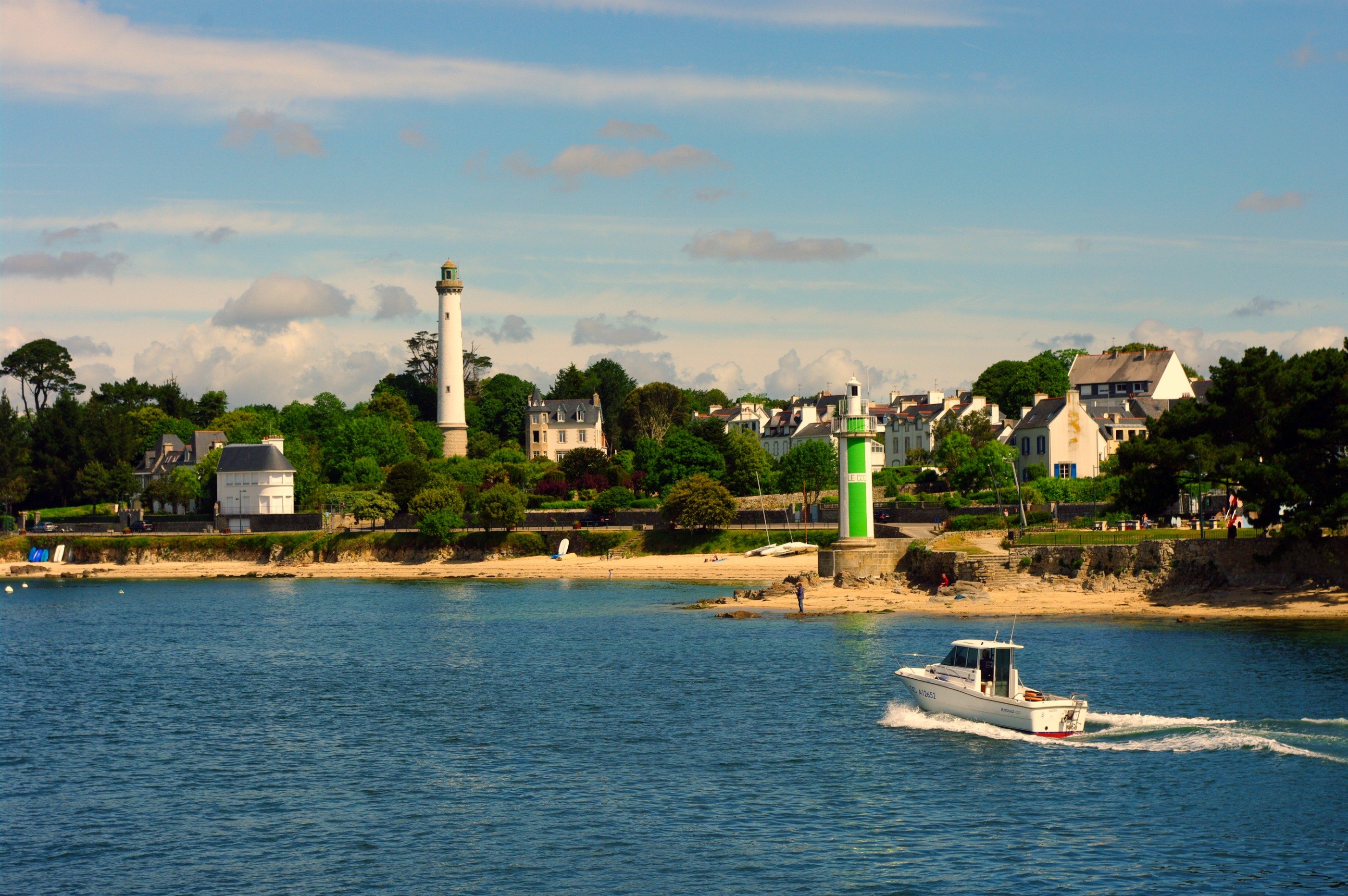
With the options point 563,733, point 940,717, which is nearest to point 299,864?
point 563,733

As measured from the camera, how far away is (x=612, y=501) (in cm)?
10369

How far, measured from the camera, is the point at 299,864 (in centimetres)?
2484

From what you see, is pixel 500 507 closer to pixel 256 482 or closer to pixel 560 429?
pixel 256 482

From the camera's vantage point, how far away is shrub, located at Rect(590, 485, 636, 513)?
10350cm

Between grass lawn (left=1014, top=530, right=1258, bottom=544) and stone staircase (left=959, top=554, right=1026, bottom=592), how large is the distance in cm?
458

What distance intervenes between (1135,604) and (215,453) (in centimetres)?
9453

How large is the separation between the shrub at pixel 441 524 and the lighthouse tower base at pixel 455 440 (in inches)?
1571

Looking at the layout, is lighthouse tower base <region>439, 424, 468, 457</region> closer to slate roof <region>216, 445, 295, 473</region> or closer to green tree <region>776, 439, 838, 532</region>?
slate roof <region>216, 445, 295, 473</region>

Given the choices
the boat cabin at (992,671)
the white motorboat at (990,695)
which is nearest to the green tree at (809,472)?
the white motorboat at (990,695)

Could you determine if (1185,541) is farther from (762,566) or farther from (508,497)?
(508,497)

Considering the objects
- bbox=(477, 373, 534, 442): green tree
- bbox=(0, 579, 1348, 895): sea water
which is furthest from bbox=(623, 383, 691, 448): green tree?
bbox=(0, 579, 1348, 895): sea water

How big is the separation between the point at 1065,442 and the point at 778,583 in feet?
134

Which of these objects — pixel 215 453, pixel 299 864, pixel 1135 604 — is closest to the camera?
pixel 299 864

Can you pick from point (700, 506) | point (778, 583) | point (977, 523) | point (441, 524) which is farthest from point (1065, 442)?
point (441, 524)
